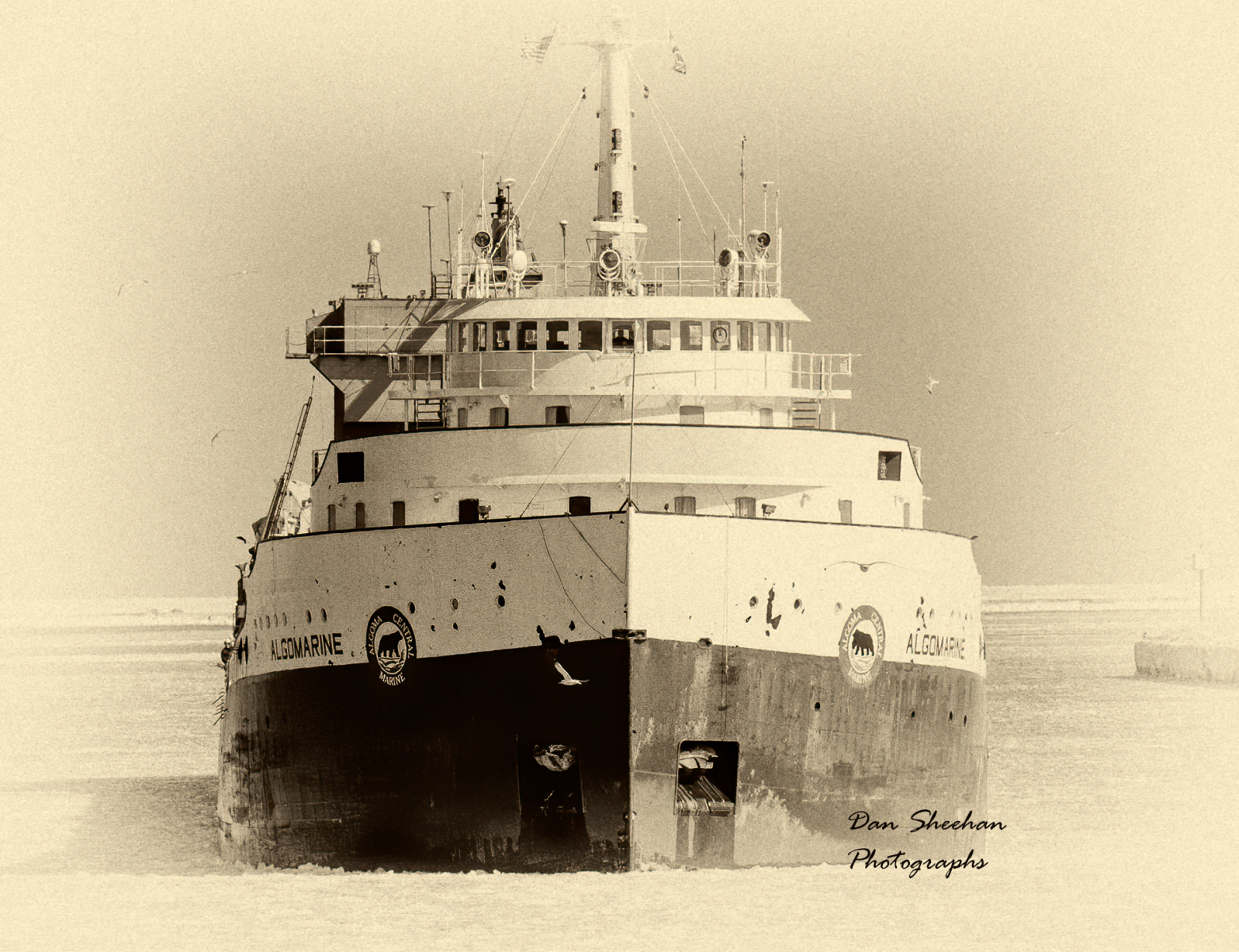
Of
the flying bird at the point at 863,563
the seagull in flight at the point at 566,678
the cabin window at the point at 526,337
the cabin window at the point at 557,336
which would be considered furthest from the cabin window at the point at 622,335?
the seagull in flight at the point at 566,678

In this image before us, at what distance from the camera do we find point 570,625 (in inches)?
981

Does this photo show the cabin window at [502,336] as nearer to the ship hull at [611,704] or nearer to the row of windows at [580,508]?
the row of windows at [580,508]

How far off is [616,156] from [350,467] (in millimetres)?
7139

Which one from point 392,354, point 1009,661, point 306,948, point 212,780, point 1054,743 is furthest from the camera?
point 1009,661

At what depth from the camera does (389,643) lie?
26.2 m

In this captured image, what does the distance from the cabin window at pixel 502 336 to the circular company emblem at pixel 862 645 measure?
7.49m

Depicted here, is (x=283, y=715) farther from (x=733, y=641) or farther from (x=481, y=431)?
(x=733, y=641)

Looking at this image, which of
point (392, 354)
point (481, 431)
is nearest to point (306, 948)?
point (481, 431)

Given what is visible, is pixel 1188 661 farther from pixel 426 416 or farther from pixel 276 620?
pixel 276 620

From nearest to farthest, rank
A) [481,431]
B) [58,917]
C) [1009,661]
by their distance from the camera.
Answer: [58,917], [481,431], [1009,661]

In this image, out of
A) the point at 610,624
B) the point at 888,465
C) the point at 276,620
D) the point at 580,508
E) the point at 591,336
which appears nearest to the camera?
the point at 610,624

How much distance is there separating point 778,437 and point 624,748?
5424 mm

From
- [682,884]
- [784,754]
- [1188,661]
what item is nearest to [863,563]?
[784,754]

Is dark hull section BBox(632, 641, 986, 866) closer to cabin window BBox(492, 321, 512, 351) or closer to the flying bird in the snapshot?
the flying bird
